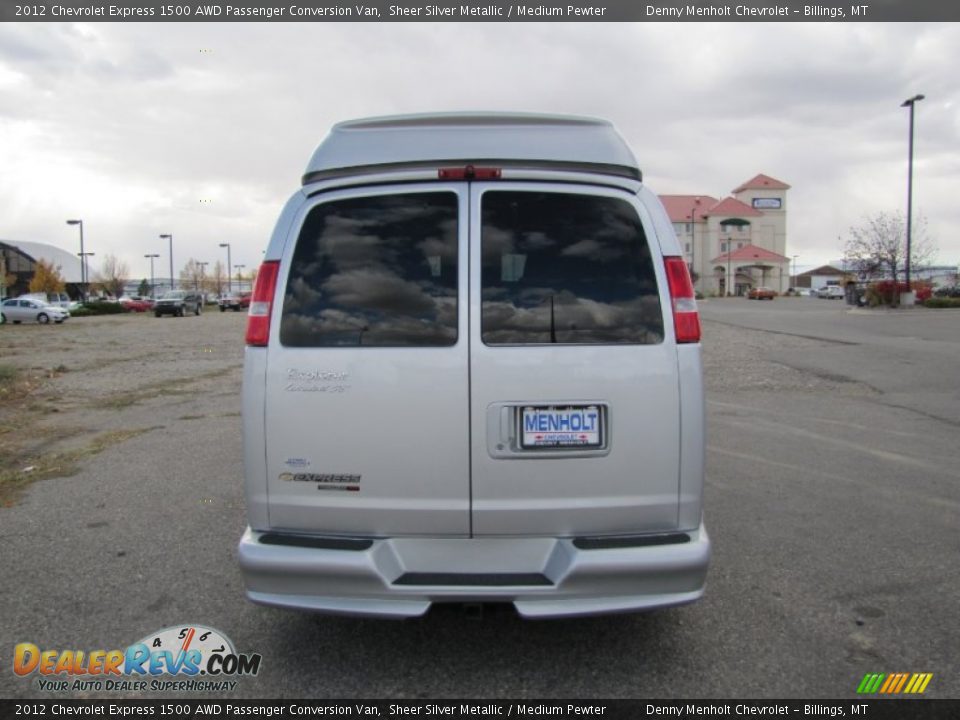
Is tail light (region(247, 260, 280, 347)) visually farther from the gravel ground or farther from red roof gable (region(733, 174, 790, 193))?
red roof gable (region(733, 174, 790, 193))

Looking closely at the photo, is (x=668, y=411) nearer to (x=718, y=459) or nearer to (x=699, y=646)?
(x=699, y=646)

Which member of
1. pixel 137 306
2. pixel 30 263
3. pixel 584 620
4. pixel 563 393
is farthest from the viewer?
pixel 30 263

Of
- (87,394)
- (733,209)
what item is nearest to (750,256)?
(733,209)

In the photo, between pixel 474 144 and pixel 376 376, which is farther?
pixel 474 144

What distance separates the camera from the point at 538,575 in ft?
9.53

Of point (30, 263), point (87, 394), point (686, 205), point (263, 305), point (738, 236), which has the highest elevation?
point (686, 205)

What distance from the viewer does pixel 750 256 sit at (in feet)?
335

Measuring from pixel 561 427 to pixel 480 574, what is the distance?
2.28 ft

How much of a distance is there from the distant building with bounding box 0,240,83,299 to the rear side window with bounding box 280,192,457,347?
309 ft

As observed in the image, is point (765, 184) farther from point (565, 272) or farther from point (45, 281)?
point (565, 272)

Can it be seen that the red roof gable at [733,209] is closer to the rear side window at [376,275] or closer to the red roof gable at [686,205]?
the red roof gable at [686,205]
